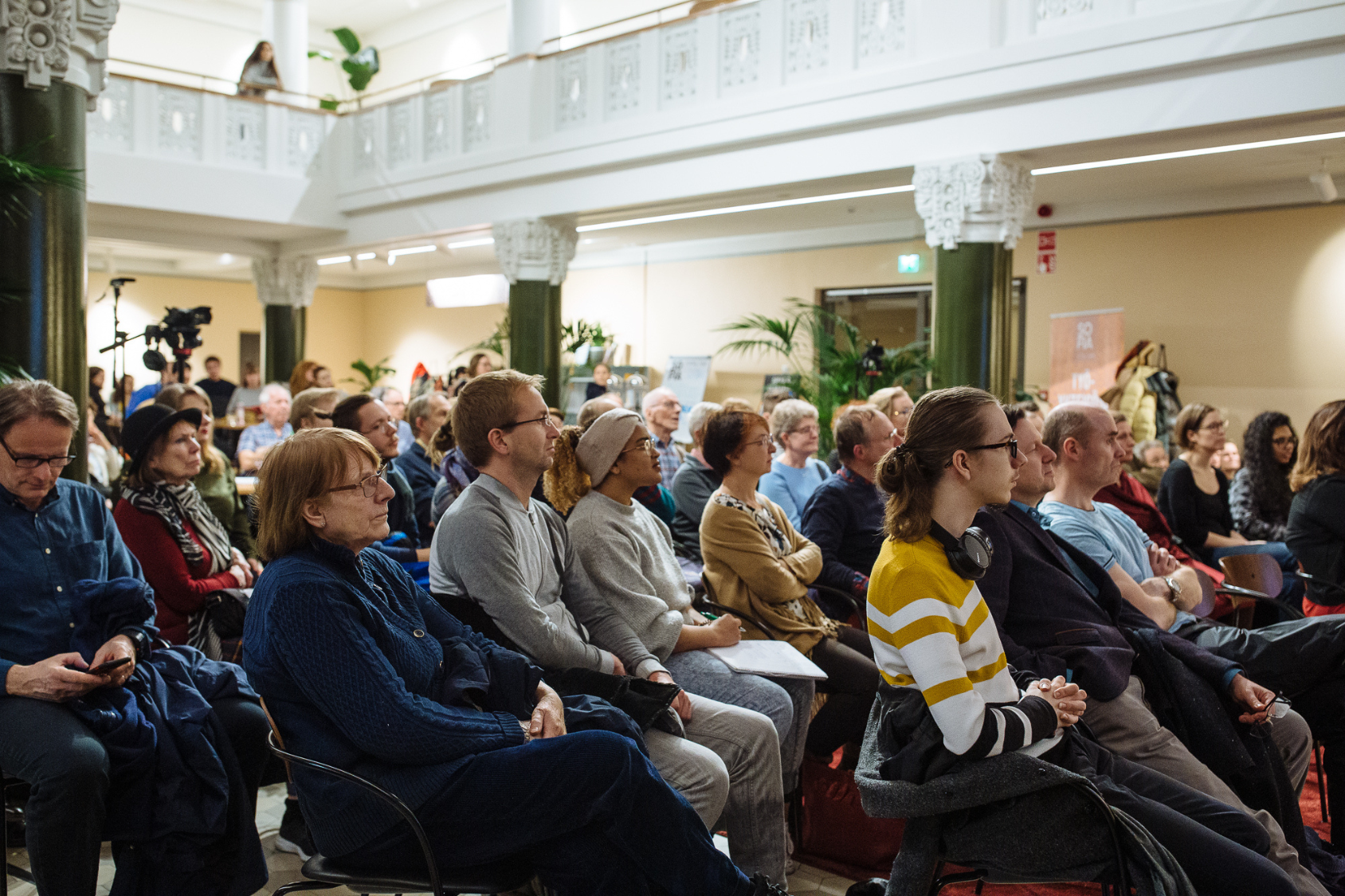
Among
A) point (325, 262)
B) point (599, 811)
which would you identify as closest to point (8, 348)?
point (599, 811)

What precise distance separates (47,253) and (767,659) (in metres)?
2.90

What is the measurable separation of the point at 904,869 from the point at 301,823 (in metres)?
1.90

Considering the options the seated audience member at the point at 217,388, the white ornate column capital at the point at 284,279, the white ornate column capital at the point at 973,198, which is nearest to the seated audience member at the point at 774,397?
the white ornate column capital at the point at 973,198

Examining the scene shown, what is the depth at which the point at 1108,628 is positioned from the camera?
272 cm

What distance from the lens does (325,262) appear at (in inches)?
729

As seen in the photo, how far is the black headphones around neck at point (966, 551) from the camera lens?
2119 mm

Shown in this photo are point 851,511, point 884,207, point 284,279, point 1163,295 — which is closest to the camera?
point 851,511

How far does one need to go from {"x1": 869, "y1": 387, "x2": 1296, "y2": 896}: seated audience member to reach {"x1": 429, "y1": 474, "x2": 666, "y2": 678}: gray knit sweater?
909 mm

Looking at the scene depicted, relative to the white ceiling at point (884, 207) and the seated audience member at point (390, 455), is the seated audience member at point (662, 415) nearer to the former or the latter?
the seated audience member at point (390, 455)

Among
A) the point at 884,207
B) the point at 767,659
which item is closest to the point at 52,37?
the point at 767,659

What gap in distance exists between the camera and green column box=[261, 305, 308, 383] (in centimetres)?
1527

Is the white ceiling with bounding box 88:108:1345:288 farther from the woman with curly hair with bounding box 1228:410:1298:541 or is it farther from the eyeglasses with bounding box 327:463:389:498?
the eyeglasses with bounding box 327:463:389:498

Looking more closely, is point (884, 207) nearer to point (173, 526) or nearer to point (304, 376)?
point (304, 376)

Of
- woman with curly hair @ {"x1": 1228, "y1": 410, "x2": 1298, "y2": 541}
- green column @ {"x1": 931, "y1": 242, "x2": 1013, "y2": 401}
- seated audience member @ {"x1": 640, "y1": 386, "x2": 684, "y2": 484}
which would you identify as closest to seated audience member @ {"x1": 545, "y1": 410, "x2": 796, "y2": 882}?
seated audience member @ {"x1": 640, "y1": 386, "x2": 684, "y2": 484}
